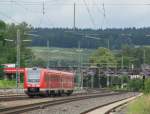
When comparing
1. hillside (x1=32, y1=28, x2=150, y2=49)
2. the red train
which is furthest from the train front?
hillside (x1=32, y1=28, x2=150, y2=49)

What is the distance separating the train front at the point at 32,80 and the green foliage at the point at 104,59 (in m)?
107

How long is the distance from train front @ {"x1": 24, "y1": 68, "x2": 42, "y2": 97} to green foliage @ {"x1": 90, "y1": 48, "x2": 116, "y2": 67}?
107 meters

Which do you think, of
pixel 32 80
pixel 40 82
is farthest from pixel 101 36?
pixel 40 82

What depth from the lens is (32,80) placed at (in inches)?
2446

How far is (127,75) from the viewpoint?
16425cm

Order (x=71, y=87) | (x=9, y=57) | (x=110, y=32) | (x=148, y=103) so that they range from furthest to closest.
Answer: (x=9, y=57), (x=110, y=32), (x=71, y=87), (x=148, y=103)

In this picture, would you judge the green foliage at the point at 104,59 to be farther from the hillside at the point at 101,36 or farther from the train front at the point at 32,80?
the train front at the point at 32,80

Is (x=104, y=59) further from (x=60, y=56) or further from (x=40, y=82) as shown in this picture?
(x=40, y=82)

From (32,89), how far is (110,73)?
8953cm

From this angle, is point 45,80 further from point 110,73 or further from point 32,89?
point 110,73

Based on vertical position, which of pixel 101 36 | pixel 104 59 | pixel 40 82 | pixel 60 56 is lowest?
pixel 40 82

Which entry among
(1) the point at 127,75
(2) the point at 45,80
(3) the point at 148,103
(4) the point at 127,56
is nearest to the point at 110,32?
(1) the point at 127,75

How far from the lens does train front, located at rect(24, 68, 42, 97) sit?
61.7m

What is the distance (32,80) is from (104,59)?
389ft
